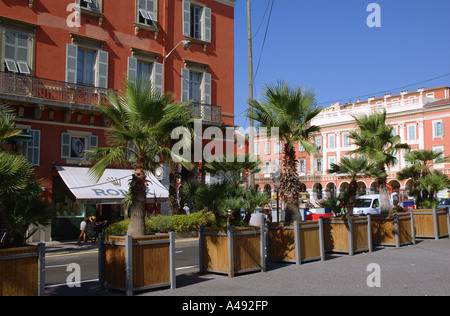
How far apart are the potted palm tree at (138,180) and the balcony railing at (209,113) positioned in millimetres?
15241

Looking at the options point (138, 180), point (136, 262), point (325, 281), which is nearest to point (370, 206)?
point (325, 281)

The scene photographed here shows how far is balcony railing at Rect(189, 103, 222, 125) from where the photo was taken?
82.3ft

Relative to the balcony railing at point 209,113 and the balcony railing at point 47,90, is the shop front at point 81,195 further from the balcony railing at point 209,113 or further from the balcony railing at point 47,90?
the balcony railing at point 209,113

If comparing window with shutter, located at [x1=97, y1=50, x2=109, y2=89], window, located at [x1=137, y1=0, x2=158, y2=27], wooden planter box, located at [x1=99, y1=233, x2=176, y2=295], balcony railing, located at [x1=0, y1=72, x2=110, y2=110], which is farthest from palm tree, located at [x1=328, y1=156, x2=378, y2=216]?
window, located at [x1=137, y1=0, x2=158, y2=27]

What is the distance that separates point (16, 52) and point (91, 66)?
3.40 metres

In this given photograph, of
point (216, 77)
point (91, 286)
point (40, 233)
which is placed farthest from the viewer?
point (216, 77)

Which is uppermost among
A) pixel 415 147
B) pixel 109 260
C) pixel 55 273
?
pixel 415 147

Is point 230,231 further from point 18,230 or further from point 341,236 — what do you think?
point 341,236
